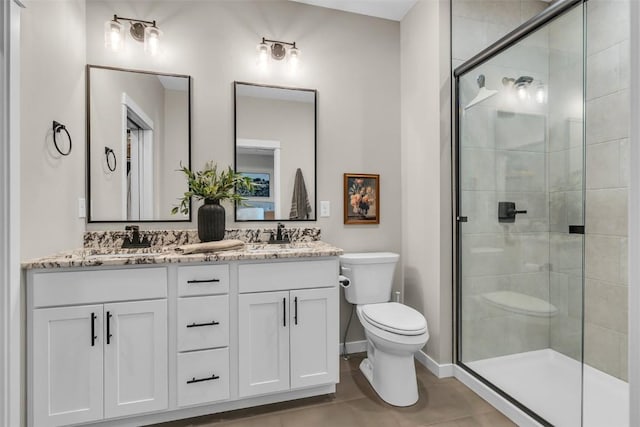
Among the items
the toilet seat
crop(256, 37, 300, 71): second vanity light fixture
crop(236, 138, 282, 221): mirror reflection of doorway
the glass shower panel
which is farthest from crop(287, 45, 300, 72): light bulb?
the toilet seat

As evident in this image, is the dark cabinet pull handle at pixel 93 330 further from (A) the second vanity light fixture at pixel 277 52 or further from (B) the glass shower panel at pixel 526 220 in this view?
(B) the glass shower panel at pixel 526 220

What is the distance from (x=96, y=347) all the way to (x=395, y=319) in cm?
152

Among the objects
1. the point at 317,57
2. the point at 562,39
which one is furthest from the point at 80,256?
the point at 562,39

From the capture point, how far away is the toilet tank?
2.29 m

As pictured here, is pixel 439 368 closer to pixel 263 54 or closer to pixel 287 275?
pixel 287 275

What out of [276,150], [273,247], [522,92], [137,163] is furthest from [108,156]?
[522,92]

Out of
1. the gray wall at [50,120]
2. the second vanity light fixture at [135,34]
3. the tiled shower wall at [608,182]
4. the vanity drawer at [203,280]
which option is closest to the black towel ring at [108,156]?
the gray wall at [50,120]

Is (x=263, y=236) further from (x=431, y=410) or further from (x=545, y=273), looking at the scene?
(x=545, y=273)

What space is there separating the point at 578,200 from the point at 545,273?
44 centimetres

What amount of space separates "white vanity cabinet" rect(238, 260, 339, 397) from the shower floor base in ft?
3.17

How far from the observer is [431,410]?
6.10 ft

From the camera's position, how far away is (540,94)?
70.7 inches

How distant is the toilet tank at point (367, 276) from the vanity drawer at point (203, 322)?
34.9 inches

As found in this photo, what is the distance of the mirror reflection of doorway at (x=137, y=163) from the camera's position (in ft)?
7.05
